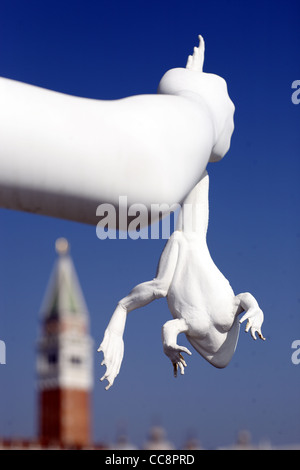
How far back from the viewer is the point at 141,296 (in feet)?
6.68

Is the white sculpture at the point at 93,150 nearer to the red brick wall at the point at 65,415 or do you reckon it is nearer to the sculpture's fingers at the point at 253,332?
the sculpture's fingers at the point at 253,332

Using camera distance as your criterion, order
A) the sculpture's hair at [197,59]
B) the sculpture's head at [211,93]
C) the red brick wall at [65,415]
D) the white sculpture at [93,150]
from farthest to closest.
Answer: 1. the red brick wall at [65,415]
2. the sculpture's hair at [197,59]
3. the sculpture's head at [211,93]
4. the white sculpture at [93,150]

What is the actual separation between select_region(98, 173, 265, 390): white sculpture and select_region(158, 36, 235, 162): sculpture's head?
228 mm

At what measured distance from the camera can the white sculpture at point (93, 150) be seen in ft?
5.21

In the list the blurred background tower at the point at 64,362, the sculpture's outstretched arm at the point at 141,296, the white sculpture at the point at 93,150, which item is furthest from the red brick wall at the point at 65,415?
the white sculpture at the point at 93,150

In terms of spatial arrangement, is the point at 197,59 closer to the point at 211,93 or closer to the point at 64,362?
the point at 211,93

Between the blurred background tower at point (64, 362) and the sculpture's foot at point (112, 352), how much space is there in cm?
6143

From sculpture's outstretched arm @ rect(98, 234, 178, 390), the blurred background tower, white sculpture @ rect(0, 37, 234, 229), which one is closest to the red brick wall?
the blurred background tower

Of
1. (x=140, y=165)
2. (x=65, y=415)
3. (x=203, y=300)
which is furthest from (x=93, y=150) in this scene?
(x=65, y=415)

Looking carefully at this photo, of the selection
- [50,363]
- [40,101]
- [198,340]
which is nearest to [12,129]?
[40,101]

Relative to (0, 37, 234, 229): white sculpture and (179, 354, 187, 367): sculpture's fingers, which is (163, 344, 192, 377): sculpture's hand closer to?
(179, 354, 187, 367): sculpture's fingers

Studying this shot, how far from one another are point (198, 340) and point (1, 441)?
3721 centimetres
